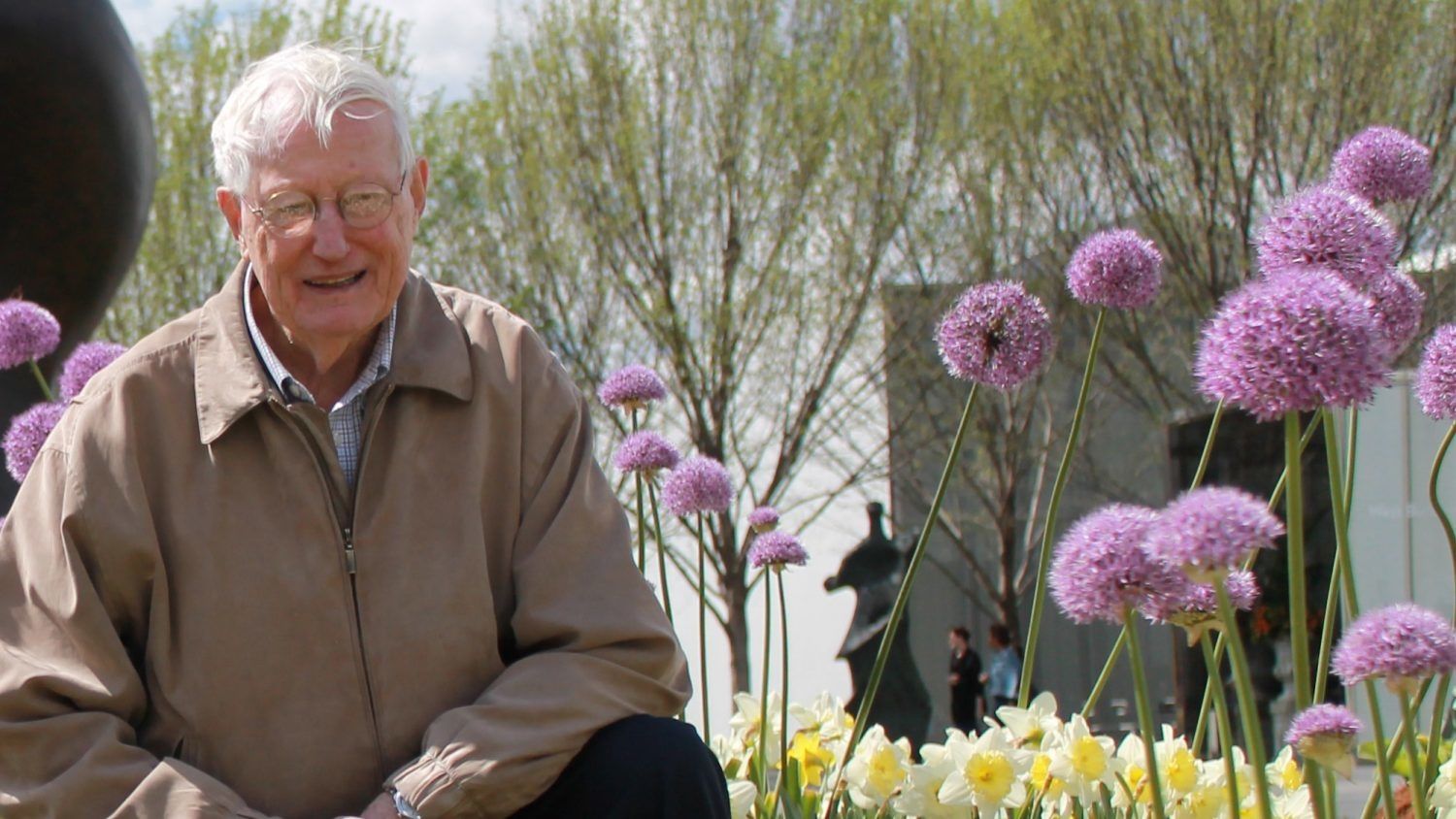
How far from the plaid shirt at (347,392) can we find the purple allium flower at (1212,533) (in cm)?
123

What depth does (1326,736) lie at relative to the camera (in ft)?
6.71

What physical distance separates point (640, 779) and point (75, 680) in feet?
2.52

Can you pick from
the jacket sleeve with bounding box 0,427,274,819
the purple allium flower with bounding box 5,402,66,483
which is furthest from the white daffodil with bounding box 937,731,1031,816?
the purple allium flower with bounding box 5,402,66,483

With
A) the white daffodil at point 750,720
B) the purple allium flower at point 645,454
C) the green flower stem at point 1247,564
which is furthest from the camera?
the white daffodil at point 750,720

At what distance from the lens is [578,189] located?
17.7 meters

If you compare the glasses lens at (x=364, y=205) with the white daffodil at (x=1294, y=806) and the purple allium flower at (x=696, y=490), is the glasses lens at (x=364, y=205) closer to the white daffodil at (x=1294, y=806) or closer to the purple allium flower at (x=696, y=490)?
the purple allium flower at (x=696, y=490)

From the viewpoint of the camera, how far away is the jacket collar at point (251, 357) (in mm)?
2514

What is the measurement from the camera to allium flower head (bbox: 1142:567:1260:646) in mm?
2047

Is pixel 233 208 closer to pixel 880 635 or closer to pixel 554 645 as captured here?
pixel 554 645

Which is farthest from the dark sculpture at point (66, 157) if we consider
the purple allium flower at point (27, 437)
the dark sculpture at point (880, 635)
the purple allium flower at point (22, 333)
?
the dark sculpture at point (880, 635)

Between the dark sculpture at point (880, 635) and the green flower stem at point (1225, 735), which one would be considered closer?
the green flower stem at point (1225, 735)

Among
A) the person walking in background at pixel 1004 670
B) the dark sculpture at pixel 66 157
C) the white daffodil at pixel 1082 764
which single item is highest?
the dark sculpture at pixel 66 157

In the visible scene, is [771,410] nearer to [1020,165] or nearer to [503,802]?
[1020,165]

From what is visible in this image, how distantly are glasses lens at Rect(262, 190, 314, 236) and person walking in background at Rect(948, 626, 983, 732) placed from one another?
567 inches
